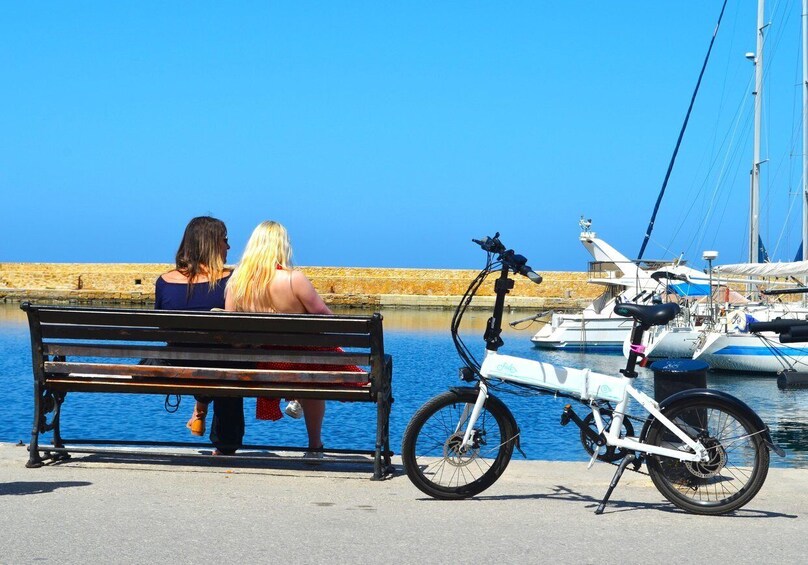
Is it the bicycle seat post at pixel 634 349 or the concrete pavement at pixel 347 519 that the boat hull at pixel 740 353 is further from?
the bicycle seat post at pixel 634 349

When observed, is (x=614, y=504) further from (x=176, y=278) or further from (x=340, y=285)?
(x=340, y=285)

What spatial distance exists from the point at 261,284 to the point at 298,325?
0.51 metres

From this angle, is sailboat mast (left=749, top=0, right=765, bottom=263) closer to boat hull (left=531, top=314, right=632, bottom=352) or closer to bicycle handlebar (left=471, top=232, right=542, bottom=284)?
boat hull (left=531, top=314, right=632, bottom=352)

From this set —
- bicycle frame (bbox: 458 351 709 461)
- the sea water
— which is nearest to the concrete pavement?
bicycle frame (bbox: 458 351 709 461)

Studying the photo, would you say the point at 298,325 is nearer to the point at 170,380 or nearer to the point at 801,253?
the point at 170,380

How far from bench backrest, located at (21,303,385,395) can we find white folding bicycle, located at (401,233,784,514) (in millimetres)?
522

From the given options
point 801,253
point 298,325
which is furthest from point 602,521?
point 801,253

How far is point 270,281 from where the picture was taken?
6.03m

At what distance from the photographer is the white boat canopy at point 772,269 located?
24.7 metres

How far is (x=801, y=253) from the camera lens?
103ft

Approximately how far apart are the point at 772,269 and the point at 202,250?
21753 mm

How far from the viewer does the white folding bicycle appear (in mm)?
5098

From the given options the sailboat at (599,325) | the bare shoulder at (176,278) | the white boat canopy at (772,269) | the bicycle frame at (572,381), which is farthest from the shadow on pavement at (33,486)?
the sailboat at (599,325)

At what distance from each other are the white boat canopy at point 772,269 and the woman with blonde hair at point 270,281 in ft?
67.4
